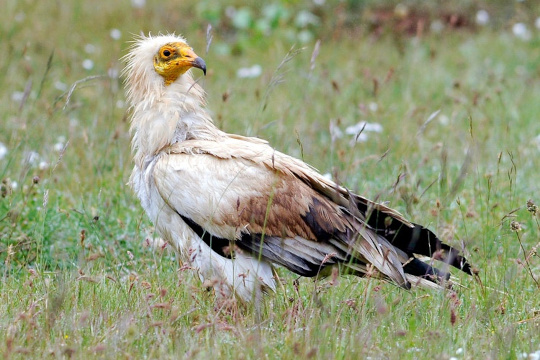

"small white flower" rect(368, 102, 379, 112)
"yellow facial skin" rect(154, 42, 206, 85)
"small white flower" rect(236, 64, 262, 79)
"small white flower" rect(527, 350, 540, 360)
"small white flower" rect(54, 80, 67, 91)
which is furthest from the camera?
"small white flower" rect(236, 64, 262, 79)

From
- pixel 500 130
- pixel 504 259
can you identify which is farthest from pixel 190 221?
pixel 500 130

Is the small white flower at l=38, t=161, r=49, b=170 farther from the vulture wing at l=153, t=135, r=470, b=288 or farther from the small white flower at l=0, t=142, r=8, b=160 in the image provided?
the vulture wing at l=153, t=135, r=470, b=288

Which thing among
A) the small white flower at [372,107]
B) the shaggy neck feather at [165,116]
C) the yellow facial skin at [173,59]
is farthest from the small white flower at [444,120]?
the yellow facial skin at [173,59]

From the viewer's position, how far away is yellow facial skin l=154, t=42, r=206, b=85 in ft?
15.8

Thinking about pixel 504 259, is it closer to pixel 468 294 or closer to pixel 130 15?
pixel 468 294

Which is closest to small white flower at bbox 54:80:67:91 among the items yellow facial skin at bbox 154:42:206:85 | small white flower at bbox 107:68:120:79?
small white flower at bbox 107:68:120:79

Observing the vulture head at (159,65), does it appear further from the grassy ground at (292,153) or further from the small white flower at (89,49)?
the small white flower at (89,49)

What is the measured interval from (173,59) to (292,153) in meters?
2.34

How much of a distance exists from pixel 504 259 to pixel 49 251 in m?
2.63

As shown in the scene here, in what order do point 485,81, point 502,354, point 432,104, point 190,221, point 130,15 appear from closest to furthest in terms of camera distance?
1. point 502,354
2. point 190,221
3. point 432,104
4. point 485,81
5. point 130,15

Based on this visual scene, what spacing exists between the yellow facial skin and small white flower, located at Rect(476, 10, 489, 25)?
6798 millimetres

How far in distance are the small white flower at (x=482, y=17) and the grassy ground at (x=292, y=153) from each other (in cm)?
12

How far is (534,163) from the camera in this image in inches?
263

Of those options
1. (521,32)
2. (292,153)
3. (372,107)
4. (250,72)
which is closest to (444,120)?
(372,107)
